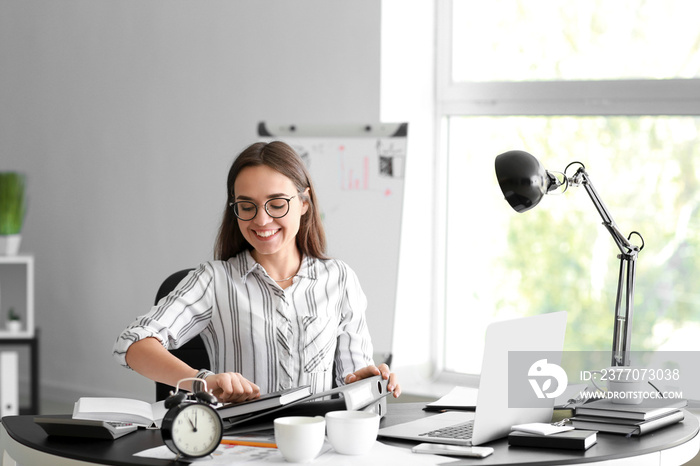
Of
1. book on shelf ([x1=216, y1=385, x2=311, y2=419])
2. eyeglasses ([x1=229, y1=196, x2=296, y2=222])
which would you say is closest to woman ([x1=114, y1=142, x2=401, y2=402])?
eyeglasses ([x1=229, y1=196, x2=296, y2=222])

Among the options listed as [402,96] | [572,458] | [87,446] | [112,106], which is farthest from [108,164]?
[572,458]

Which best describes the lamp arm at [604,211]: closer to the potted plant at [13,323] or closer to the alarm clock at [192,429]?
the alarm clock at [192,429]

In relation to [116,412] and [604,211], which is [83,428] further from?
[604,211]

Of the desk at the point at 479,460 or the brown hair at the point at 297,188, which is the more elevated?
the brown hair at the point at 297,188

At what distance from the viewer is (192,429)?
1255 millimetres

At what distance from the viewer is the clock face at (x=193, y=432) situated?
1245 millimetres

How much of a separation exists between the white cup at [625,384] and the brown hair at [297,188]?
0.68 metres

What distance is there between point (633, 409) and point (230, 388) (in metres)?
0.68

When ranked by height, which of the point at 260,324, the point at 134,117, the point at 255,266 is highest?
the point at 134,117

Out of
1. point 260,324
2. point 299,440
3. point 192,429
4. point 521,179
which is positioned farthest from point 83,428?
point 521,179

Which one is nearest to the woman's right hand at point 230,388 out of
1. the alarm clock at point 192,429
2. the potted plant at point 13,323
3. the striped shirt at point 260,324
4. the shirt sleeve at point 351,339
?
the alarm clock at point 192,429

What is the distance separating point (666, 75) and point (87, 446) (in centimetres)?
228

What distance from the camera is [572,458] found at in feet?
4.18

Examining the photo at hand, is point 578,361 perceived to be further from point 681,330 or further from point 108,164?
point 108,164
